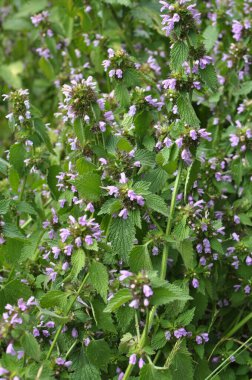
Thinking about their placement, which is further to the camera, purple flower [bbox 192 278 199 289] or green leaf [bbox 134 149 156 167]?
purple flower [bbox 192 278 199 289]

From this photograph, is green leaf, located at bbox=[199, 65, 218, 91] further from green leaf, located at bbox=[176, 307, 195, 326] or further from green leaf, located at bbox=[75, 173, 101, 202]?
green leaf, located at bbox=[176, 307, 195, 326]

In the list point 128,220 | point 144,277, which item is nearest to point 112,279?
point 128,220

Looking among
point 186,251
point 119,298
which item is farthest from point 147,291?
point 186,251

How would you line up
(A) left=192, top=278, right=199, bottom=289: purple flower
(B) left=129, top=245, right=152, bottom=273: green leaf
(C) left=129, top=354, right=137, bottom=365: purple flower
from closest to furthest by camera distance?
(C) left=129, top=354, right=137, bottom=365: purple flower → (B) left=129, top=245, right=152, bottom=273: green leaf → (A) left=192, top=278, right=199, bottom=289: purple flower

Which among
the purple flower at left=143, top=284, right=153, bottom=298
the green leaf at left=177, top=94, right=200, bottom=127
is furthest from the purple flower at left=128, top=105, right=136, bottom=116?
the purple flower at left=143, top=284, right=153, bottom=298

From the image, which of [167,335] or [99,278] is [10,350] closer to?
[99,278]

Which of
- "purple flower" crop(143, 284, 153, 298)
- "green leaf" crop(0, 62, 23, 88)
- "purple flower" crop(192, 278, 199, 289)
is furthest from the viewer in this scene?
"green leaf" crop(0, 62, 23, 88)
